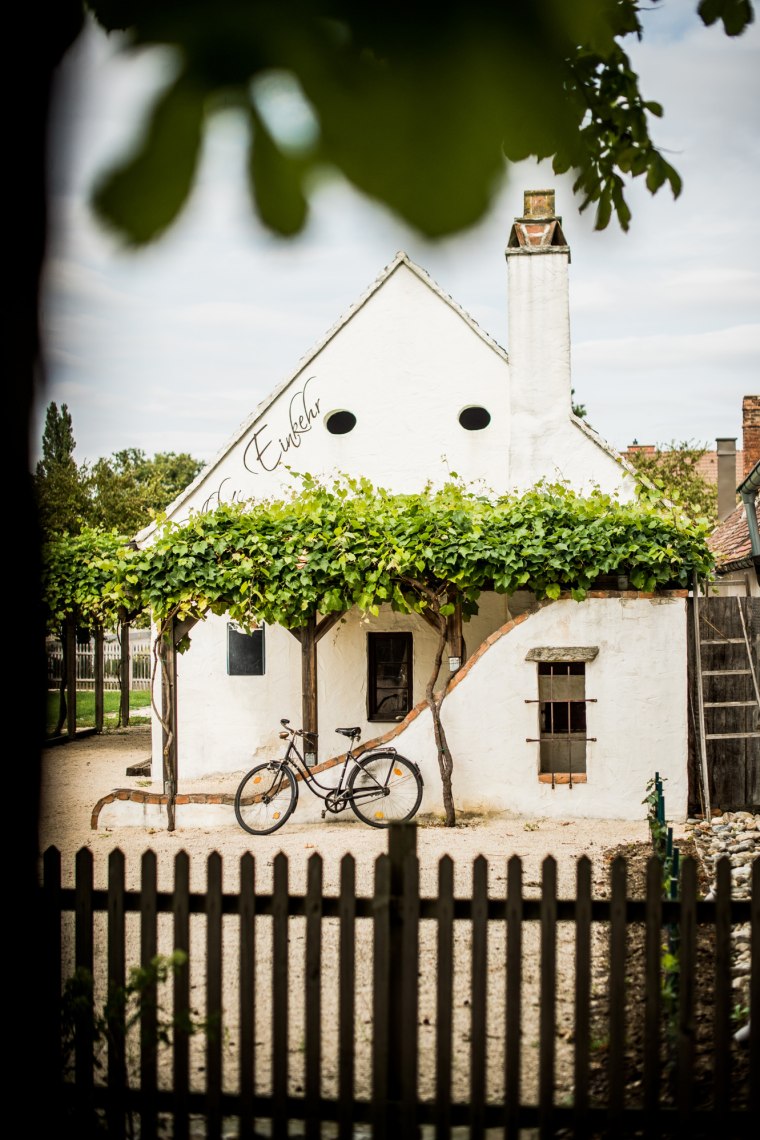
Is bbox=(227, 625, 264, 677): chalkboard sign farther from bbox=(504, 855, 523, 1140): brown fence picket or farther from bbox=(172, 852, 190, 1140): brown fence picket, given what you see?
bbox=(504, 855, 523, 1140): brown fence picket

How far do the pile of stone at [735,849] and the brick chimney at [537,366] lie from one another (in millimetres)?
5074

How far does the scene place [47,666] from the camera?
1123mm

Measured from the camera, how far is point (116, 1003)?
3.94 metres

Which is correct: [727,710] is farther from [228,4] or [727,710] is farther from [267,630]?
[228,4]

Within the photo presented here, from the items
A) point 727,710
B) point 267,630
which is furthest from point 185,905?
point 267,630

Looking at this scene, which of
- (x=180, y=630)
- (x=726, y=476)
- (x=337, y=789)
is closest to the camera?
(x=337, y=789)

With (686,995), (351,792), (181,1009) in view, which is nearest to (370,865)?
(351,792)

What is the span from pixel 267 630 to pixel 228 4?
14.4 metres

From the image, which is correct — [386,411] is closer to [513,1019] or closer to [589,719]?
[589,719]

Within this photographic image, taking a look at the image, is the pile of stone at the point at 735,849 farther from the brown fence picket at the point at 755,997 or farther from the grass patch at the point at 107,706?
the grass patch at the point at 107,706

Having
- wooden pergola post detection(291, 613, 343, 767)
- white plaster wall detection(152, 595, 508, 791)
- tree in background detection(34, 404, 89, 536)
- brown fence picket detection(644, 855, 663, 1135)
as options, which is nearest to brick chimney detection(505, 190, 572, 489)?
white plaster wall detection(152, 595, 508, 791)

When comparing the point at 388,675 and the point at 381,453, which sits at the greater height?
the point at 381,453

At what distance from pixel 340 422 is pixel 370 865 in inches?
299

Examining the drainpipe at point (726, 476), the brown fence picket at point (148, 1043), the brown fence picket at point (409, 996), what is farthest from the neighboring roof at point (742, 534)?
the brown fence picket at point (148, 1043)
